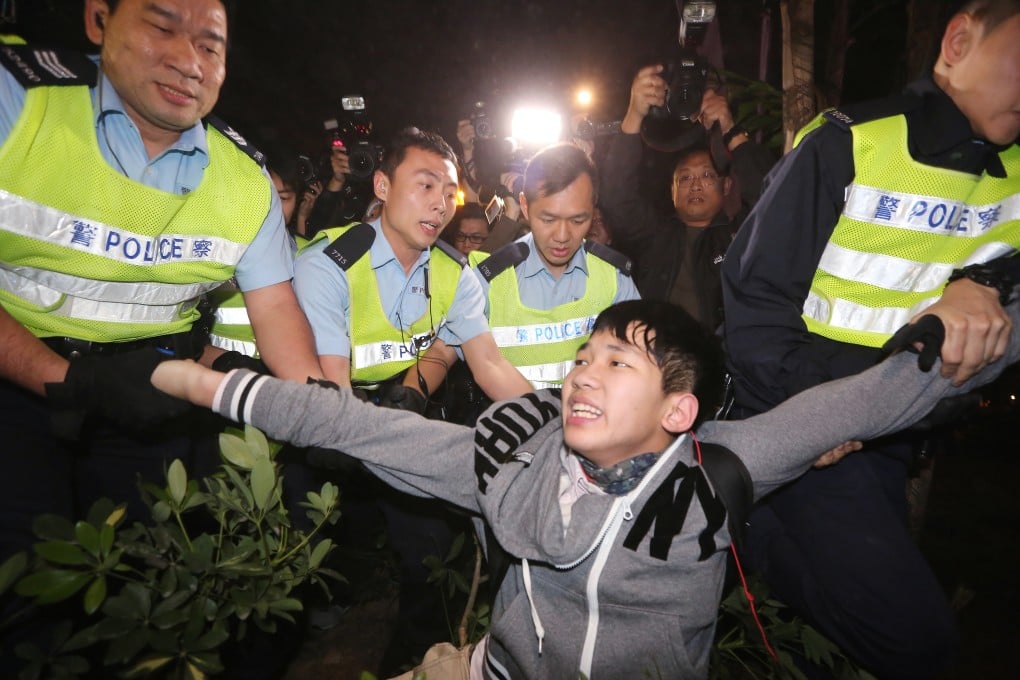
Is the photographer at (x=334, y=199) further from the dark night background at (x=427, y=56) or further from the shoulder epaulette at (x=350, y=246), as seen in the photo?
the dark night background at (x=427, y=56)

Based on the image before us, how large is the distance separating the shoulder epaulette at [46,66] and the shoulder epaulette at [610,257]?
2.42 metres

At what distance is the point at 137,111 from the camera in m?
1.80

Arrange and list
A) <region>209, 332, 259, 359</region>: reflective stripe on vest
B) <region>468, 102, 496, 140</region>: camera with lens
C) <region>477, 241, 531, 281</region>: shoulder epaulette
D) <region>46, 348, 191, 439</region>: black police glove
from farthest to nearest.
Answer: <region>468, 102, 496, 140</region>: camera with lens < <region>477, 241, 531, 281</region>: shoulder epaulette < <region>209, 332, 259, 359</region>: reflective stripe on vest < <region>46, 348, 191, 439</region>: black police glove

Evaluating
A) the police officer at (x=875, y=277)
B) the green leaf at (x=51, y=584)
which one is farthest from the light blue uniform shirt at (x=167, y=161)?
the police officer at (x=875, y=277)

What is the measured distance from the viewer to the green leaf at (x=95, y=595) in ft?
3.39

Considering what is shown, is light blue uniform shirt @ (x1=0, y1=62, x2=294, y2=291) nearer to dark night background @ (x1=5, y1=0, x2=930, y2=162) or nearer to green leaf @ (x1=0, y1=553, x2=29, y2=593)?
green leaf @ (x1=0, y1=553, x2=29, y2=593)

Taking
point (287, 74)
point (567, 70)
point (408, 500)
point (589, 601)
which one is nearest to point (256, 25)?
point (287, 74)

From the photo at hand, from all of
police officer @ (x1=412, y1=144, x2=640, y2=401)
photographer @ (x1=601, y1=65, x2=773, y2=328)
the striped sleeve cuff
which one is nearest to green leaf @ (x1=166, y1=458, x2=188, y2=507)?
the striped sleeve cuff

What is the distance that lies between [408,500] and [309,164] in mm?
2656

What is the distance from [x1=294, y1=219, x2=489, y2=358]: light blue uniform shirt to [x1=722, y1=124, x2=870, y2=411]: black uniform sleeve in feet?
4.89

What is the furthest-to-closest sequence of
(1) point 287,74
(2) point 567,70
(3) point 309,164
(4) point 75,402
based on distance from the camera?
(2) point 567,70, (1) point 287,74, (3) point 309,164, (4) point 75,402

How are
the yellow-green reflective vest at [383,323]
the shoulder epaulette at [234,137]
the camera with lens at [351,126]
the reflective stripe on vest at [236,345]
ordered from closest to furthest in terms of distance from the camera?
the shoulder epaulette at [234,137]
the yellow-green reflective vest at [383,323]
the reflective stripe on vest at [236,345]
the camera with lens at [351,126]

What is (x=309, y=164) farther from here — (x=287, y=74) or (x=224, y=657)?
(x=287, y=74)

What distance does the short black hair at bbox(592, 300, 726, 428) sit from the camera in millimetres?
1759
